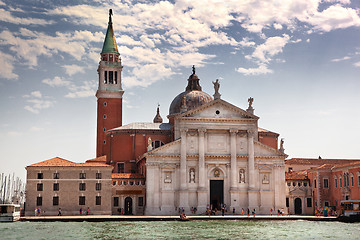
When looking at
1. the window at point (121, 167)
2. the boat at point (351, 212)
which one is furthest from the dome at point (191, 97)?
the boat at point (351, 212)

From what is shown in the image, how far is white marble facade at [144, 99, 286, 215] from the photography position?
60125 mm

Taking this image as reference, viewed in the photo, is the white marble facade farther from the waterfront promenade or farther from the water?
the water

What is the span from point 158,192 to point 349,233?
84.0 feet

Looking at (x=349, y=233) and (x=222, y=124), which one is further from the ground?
(x=222, y=124)

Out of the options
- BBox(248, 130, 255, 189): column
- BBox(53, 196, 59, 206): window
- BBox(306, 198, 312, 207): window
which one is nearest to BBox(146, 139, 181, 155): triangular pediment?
BBox(248, 130, 255, 189): column

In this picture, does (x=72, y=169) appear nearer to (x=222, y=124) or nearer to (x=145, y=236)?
(x=222, y=124)

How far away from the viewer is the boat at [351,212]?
50688mm

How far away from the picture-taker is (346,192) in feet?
191

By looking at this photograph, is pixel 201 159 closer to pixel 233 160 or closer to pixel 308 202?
pixel 233 160

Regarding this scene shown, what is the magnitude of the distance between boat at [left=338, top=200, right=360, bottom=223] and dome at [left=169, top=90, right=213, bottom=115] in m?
25.8

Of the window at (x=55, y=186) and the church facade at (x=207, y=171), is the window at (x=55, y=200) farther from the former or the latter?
the church facade at (x=207, y=171)

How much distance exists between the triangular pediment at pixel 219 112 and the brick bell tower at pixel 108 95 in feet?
56.7

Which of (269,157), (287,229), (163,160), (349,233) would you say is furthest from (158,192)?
(349,233)

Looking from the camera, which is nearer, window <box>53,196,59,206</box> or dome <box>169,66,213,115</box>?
window <box>53,196,59,206</box>
